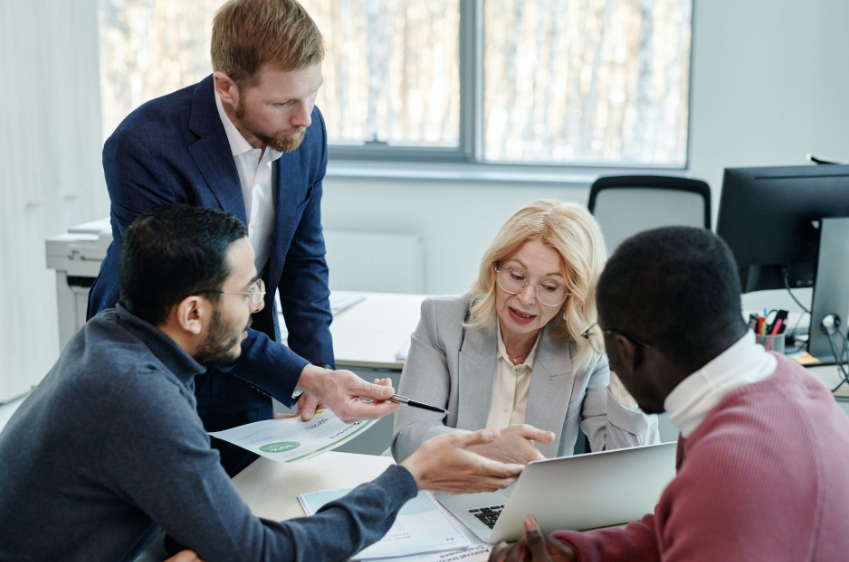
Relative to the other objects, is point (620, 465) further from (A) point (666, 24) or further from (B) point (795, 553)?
(A) point (666, 24)

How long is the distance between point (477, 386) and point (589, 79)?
9.93 feet

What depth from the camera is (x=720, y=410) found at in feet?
3.35

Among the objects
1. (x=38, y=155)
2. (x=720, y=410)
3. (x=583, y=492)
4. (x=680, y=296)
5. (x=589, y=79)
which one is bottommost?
(x=583, y=492)

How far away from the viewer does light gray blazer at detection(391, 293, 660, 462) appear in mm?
1849

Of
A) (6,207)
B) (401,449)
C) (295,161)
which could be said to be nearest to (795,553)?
(401,449)

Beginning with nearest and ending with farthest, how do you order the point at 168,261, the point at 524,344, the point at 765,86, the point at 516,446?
the point at 168,261, the point at 516,446, the point at 524,344, the point at 765,86

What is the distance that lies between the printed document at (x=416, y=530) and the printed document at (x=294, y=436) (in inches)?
3.5

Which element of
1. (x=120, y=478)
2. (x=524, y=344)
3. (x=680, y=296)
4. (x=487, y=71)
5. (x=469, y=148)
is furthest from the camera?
(x=469, y=148)

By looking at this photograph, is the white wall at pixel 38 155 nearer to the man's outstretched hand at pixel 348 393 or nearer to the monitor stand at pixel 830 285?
the man's outstretched hand at pixel 348 393

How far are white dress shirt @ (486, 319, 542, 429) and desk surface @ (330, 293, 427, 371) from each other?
60 cm

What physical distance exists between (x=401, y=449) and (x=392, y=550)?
1.50 feet

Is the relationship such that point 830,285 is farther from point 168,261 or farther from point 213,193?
point 168,261

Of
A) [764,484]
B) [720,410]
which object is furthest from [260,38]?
[764,484]

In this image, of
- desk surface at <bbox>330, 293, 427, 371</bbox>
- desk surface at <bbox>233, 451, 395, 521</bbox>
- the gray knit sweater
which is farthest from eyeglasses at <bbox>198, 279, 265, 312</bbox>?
desk surface at <bbox>330, 293, 427, 371</bbox>
